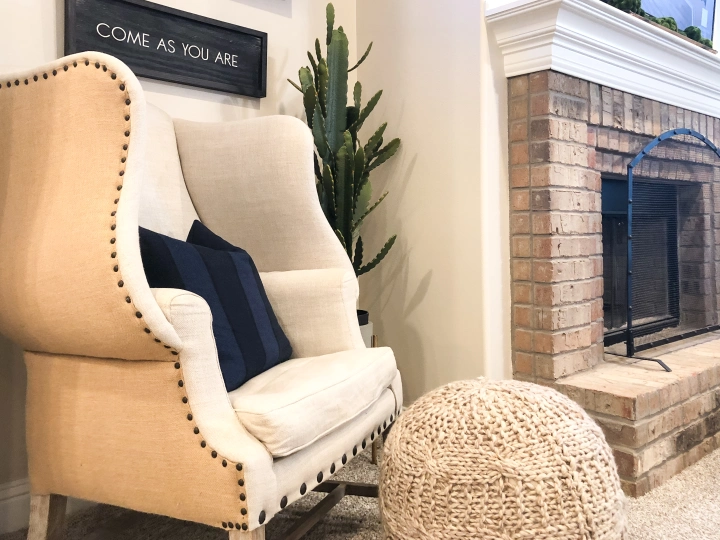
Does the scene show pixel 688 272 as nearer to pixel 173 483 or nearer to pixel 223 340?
pixel 223 340

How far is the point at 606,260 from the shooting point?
2369mm

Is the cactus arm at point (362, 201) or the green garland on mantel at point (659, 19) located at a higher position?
the green garland on mantel at point (659, 19)

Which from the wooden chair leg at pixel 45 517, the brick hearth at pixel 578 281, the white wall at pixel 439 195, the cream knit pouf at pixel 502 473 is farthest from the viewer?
the white wall at pixel 439 195

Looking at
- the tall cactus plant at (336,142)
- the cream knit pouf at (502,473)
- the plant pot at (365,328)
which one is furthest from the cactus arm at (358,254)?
the cream knit pouf at (502,473)

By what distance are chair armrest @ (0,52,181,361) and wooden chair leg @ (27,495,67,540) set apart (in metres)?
0.33

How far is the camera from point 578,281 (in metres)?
2.05

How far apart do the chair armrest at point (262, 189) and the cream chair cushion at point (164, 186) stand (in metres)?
0.05

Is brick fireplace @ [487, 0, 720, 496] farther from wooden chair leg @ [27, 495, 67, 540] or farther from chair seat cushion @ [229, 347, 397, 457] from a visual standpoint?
wooden chair leg @ [27, 495, 67, 540]

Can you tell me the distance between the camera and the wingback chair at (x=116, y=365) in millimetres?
992

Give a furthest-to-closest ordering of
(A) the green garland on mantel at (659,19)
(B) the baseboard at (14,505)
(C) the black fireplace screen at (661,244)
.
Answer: (C) the black fireplace screen at (661,244) → (A) the green garland on mantel at (659,19) → (B) the baseboard at (14,505)

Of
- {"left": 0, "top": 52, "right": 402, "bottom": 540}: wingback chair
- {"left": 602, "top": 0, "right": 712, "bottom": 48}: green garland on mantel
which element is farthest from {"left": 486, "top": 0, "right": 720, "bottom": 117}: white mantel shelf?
{"left": 0, "top": 52, "right": 402, "bottom": 540}: wingback chair

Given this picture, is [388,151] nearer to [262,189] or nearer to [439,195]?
[439,195]

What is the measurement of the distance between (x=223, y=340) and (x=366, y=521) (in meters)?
0.65

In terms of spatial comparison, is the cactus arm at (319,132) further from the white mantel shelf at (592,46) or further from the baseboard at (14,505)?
the baseboard at (14,505)
